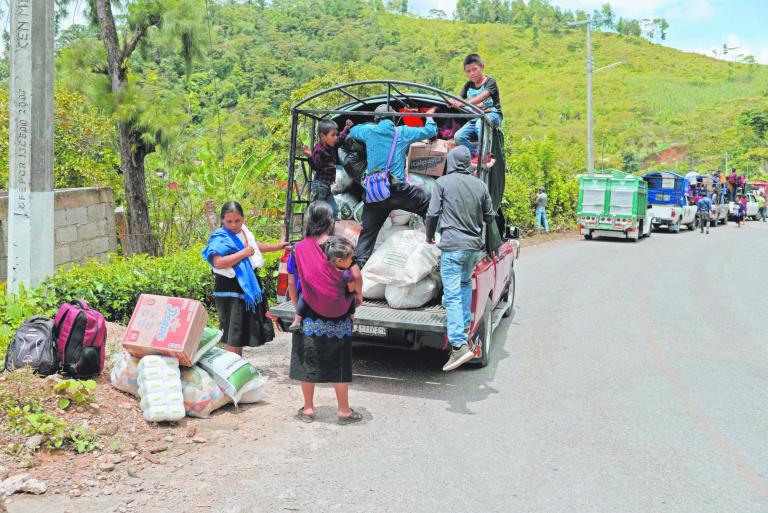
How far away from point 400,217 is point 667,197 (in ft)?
82.2

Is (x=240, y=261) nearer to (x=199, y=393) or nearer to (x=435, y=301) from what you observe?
(x=199, y=393)

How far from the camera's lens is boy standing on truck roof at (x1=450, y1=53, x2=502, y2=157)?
780 cm

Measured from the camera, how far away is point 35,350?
5.38 meters

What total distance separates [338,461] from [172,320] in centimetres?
179

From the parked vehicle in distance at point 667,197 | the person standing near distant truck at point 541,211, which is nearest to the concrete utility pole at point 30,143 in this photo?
the person standing near distant truck at point 541,211

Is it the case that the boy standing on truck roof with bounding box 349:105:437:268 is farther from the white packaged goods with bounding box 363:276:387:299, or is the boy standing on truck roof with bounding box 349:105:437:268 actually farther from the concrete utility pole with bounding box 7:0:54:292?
the concrete utility pole with bounding box 7:0:54:292

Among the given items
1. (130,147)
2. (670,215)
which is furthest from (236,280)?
(670,215)

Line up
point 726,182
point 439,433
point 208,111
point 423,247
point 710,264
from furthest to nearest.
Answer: point 726,182 → point 208,111 → point 710,264 → point 423,247 → point 439,433

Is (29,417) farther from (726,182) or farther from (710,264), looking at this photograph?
(726,182)

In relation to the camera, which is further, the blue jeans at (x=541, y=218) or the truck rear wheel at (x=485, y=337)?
the blue jeans at (x=541, y=218)

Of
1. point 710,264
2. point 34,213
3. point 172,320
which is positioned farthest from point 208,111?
point 172,320

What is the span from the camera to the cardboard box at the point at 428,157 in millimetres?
8062

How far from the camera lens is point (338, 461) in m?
4.74

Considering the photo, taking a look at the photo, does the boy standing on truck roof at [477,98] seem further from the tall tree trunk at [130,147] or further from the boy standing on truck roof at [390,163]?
the tall tree trunk at [130,147]
